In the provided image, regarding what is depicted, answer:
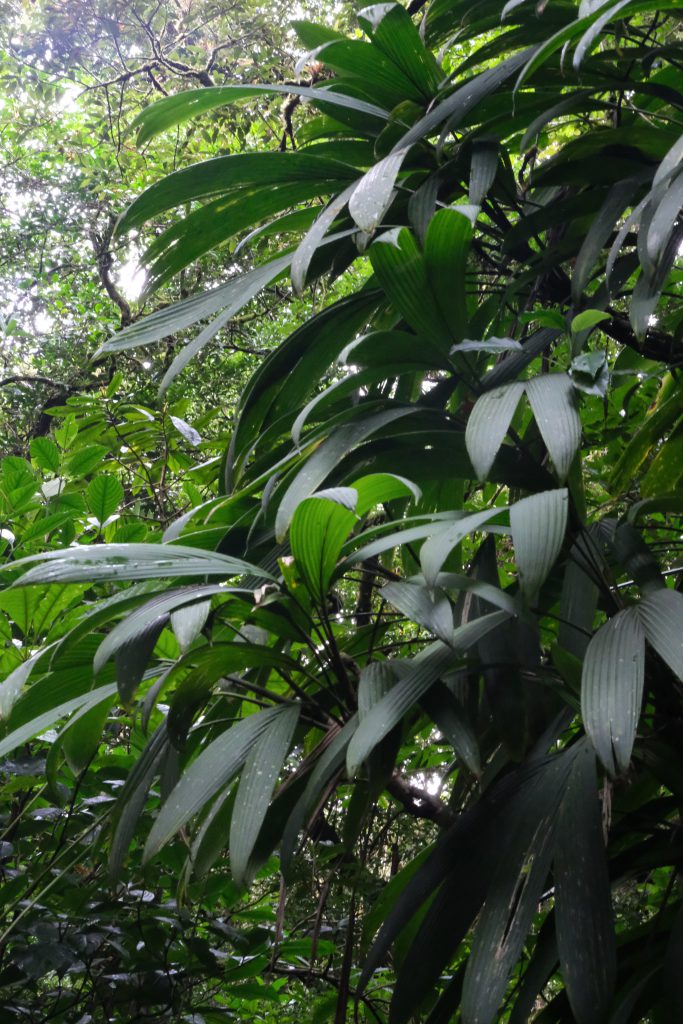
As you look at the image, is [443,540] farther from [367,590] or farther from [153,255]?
[367,590]

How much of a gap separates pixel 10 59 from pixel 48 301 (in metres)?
1.05

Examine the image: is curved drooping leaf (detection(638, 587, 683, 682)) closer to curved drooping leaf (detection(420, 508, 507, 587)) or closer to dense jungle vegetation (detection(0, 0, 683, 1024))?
dense jungle vegetation (detection(0, 0, 683, 1024))

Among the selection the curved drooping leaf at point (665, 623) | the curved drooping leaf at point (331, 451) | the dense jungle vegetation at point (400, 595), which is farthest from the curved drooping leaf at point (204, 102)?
the curved drooping leaf at point (665, 623)

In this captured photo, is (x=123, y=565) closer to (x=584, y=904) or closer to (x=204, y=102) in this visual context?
(x=584, y=904)

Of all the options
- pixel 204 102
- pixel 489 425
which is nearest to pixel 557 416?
pixel 489 425

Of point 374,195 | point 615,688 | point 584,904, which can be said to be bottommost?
point 584,904

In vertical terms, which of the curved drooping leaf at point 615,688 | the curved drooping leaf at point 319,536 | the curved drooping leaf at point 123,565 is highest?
the curved drooping leaf at point 123,565

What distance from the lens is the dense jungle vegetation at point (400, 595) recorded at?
22.8 inches

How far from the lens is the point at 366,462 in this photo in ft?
2.57

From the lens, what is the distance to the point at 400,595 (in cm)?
59

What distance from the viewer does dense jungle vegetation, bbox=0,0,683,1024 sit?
1.90 feet

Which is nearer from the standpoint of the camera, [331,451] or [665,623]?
[665,623]

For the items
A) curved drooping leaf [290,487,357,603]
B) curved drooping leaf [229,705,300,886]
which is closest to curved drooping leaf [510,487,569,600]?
curved drooping leaf [290,487,357,603]

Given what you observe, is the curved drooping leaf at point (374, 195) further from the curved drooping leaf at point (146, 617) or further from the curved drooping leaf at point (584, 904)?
the curved drooping leaf at point (584, 904)
